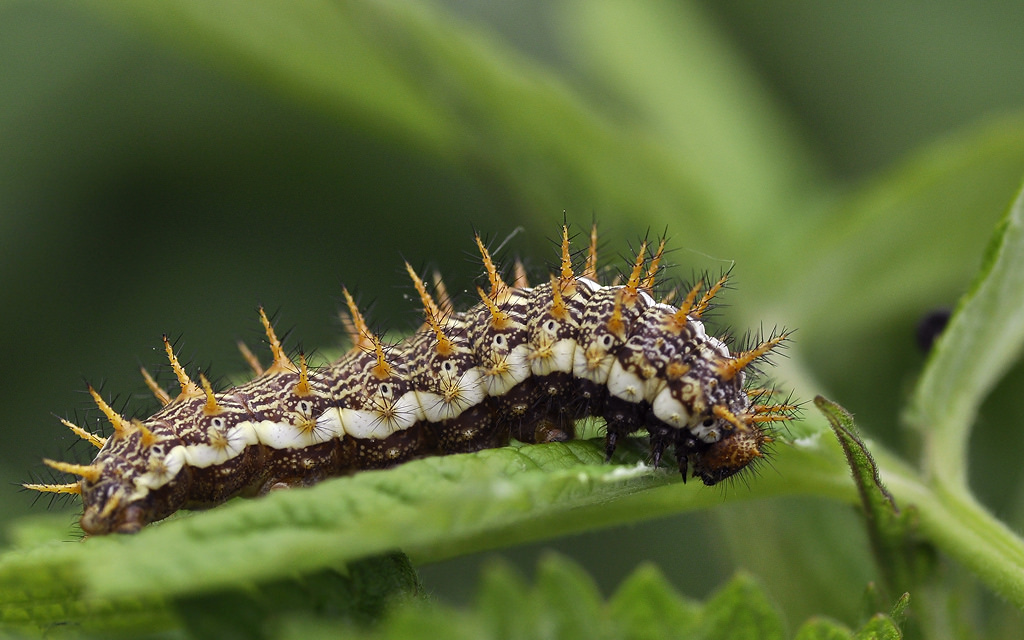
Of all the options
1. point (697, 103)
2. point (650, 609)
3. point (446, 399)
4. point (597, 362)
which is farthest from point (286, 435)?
point (697, 103)

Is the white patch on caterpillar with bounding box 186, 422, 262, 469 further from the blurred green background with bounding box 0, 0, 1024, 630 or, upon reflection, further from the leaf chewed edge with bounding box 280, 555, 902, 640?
the leaf chewed edge with bounding box 280, 555, 902, 640

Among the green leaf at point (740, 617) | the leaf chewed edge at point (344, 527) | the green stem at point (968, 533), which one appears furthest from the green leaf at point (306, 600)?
the green stem at point (968, 533)

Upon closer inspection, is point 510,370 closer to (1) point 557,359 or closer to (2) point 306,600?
(1) point 557,359

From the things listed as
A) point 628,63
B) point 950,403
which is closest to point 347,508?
point 950,403

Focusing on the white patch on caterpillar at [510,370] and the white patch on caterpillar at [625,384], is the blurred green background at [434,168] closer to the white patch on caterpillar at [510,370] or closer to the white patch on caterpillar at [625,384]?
the white patch on caterpillar at [510,370]

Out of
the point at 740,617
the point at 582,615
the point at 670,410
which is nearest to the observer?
the point at 582,615

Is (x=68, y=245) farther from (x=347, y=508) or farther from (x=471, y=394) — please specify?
(x=347, y=508)
